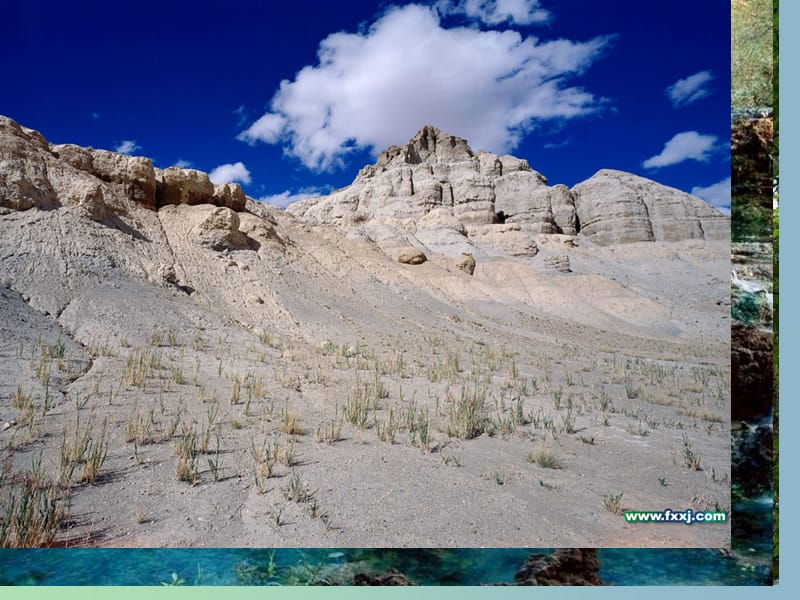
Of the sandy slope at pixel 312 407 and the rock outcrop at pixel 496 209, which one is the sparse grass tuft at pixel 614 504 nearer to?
the sandy slope at pixel 312 407

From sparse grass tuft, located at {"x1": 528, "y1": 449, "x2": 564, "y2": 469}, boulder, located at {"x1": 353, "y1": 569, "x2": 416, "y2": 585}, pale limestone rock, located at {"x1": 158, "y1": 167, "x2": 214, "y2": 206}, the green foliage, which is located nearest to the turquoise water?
boulder, located at {"x1": 353, "y1": 569, "x2": 416, "y2": 585}

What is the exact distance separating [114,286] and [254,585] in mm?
6513

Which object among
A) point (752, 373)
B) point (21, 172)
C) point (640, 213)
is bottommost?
point (752, 373)

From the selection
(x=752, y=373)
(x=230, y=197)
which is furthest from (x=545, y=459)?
(x=230, y=197)

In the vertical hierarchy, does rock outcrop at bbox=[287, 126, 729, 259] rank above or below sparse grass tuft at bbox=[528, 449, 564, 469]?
above

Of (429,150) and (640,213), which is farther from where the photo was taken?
(429,150)

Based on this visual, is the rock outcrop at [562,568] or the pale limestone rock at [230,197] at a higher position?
the pale limestone rock at [230,197]

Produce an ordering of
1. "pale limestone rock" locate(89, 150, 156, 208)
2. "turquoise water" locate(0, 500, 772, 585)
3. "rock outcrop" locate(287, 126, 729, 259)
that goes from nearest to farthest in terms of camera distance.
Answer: "turquoise water" locate(0, 500, 772, 585), "pale limestone rock" locate(89, 150, 156, 208), "rock outcrop" locate(287, 126, 729, 259)

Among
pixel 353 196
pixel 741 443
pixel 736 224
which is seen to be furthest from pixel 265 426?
pixel 353 196

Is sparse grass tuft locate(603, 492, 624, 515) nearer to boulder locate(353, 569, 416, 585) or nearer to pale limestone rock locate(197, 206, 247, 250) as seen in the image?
boulder locate(353, 569, 416, 585)

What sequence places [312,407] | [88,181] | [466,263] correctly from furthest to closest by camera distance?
[466,263] → [88,181] → [312,407]

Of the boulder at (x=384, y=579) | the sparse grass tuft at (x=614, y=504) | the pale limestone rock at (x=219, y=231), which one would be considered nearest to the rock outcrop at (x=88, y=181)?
the pale limestone rock at (x=219, y=231)

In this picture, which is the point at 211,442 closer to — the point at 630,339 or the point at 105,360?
the point at 105,360

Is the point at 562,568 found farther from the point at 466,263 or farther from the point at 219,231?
the point at 466,263
